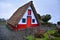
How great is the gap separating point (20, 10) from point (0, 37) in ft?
26.5

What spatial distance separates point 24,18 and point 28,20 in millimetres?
1007

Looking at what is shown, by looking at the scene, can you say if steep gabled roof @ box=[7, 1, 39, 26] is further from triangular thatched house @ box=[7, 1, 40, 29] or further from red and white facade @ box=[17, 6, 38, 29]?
red and white facade @ box=[17, 6, 38, 29]

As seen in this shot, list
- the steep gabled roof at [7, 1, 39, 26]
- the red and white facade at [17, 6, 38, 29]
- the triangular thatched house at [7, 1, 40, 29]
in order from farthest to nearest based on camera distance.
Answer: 1. the red and white facade at [17, 6, 38, 29]
2. the triangular thatched house at [7, 1, 40, 29]
3. the steep gabled roof at [7, 1, 39, 26]

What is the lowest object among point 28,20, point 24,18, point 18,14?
point 28,20

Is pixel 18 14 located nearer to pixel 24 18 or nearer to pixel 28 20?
pixel 24 18

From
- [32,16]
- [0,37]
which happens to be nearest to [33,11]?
[32,16]

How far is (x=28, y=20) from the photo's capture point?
84.4 feet

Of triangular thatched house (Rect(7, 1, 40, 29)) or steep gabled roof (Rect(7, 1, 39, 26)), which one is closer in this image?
steep gabled roof (Rect(7, 1, 39, 26))

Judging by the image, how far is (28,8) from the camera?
25203 millimetres

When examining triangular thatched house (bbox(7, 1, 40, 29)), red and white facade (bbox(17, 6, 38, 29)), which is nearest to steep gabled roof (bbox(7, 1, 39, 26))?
triangular thatched house (bbox(7, 1, 40, 29))

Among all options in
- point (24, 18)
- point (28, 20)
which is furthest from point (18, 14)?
point (28, 20)

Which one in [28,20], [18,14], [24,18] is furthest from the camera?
[28,20]

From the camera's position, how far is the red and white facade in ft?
79.9

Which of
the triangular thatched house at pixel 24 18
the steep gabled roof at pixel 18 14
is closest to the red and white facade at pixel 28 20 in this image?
the triangular thatched house at pixel 24 18
